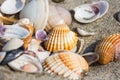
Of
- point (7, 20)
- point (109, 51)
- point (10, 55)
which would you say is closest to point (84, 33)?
point (109, 51)

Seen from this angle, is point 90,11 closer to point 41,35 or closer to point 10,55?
point 41,35

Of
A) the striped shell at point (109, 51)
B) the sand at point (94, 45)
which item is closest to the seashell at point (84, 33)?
the sand at point (94, 45)

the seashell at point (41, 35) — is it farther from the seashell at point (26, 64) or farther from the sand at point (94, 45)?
the seashell at point (26, 64)

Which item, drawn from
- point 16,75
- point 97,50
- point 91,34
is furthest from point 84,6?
point 16,75

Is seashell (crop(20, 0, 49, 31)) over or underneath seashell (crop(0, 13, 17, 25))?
over

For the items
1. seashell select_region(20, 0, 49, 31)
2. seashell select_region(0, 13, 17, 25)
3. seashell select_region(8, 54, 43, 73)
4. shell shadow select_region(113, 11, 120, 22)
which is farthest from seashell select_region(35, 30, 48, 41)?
shell shadow select_region(113, 11, 120, 22)

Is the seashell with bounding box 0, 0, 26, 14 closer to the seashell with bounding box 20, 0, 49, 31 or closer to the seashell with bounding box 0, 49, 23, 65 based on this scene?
the seashell with bounding box 20, 0, 49, 31

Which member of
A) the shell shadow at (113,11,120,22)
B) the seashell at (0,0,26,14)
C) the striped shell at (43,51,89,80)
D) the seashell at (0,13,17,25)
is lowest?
the striped shell at (43,51,89,80)
